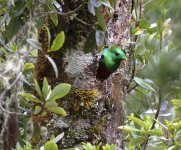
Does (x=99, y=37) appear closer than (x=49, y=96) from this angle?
No

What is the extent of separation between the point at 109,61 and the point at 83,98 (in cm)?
18

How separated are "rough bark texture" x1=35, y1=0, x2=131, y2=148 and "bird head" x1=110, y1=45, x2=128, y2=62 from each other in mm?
68

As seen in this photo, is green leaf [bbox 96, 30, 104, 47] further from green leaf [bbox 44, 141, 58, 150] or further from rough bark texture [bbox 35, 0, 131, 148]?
green leaf [bbox 44, 141, 58, 150]

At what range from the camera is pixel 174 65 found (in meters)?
0.64

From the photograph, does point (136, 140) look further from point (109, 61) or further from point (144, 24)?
point (144, 24)

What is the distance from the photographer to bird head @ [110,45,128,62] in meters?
1.57

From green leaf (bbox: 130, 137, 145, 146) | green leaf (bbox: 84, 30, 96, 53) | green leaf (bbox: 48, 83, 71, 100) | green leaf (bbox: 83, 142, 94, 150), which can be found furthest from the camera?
green leaf (bbox: 130, 137, 145, 146)

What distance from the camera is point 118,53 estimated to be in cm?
158

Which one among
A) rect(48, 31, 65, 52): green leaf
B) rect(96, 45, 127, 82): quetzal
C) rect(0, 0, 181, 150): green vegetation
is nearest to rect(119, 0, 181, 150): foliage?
rect(0, 0, 181, 150): green vegetation

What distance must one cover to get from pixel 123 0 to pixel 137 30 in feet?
0.83

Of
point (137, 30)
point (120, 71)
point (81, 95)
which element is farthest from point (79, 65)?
point (137, 30)

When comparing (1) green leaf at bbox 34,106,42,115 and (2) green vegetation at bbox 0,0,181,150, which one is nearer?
(2) green vegetation at bbox 0,0,181,150

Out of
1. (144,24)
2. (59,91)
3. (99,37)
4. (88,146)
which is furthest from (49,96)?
(144,24)

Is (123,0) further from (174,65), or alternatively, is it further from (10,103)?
(174,65)
